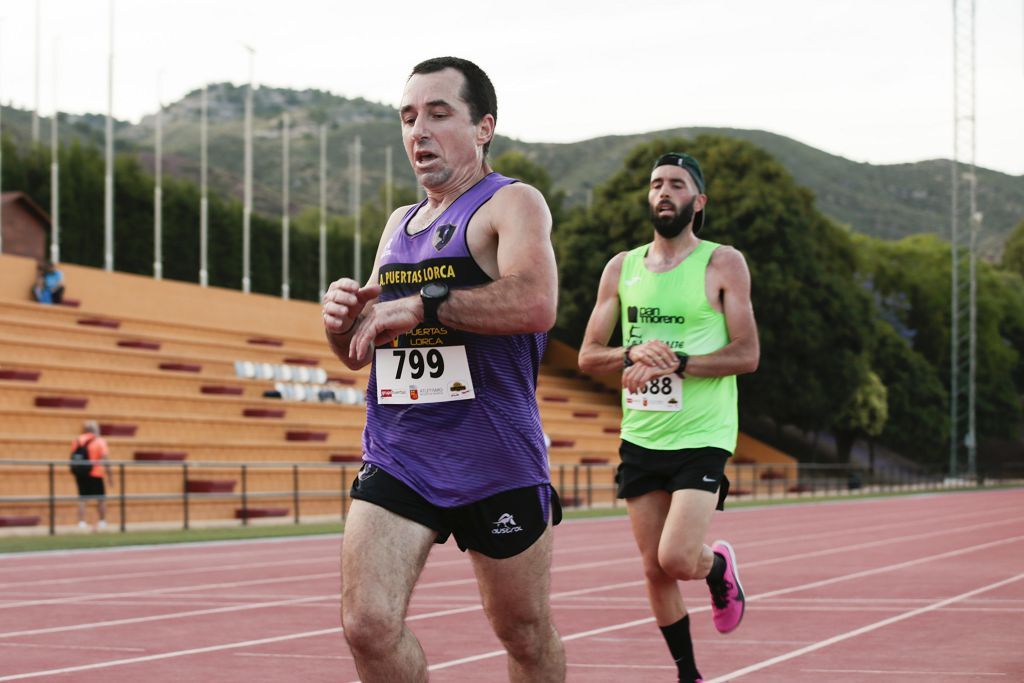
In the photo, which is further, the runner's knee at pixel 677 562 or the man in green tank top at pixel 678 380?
the man in green tank top at pixel 678 380

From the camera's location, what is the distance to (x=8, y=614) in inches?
435

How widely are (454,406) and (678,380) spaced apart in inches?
112

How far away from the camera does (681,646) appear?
7016 mm

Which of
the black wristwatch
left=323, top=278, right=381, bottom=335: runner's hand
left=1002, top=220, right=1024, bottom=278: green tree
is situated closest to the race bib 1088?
the black wristwatch

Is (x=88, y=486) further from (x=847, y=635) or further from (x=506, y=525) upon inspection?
(x=506, y=525)

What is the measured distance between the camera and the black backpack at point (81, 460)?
22688 mm

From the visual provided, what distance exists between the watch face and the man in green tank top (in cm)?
275

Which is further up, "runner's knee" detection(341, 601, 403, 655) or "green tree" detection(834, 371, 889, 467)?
"runner's knee" detection(341, 601, 403, 655)

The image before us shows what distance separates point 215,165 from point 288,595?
597 ft

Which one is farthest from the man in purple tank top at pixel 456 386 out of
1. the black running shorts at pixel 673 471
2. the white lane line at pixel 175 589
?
the white lane line at pixel 175 589

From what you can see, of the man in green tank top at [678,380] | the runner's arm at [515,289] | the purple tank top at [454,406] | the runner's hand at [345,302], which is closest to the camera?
the runner's hand at [345,302]

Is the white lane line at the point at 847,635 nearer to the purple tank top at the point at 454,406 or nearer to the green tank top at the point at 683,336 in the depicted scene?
the green tank top at the point at 683,336

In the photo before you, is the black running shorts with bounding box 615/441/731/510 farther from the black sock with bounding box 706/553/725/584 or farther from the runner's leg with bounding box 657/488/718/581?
the black sock with bounding box 706/553/725/584

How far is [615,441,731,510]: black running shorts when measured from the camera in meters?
7.20
